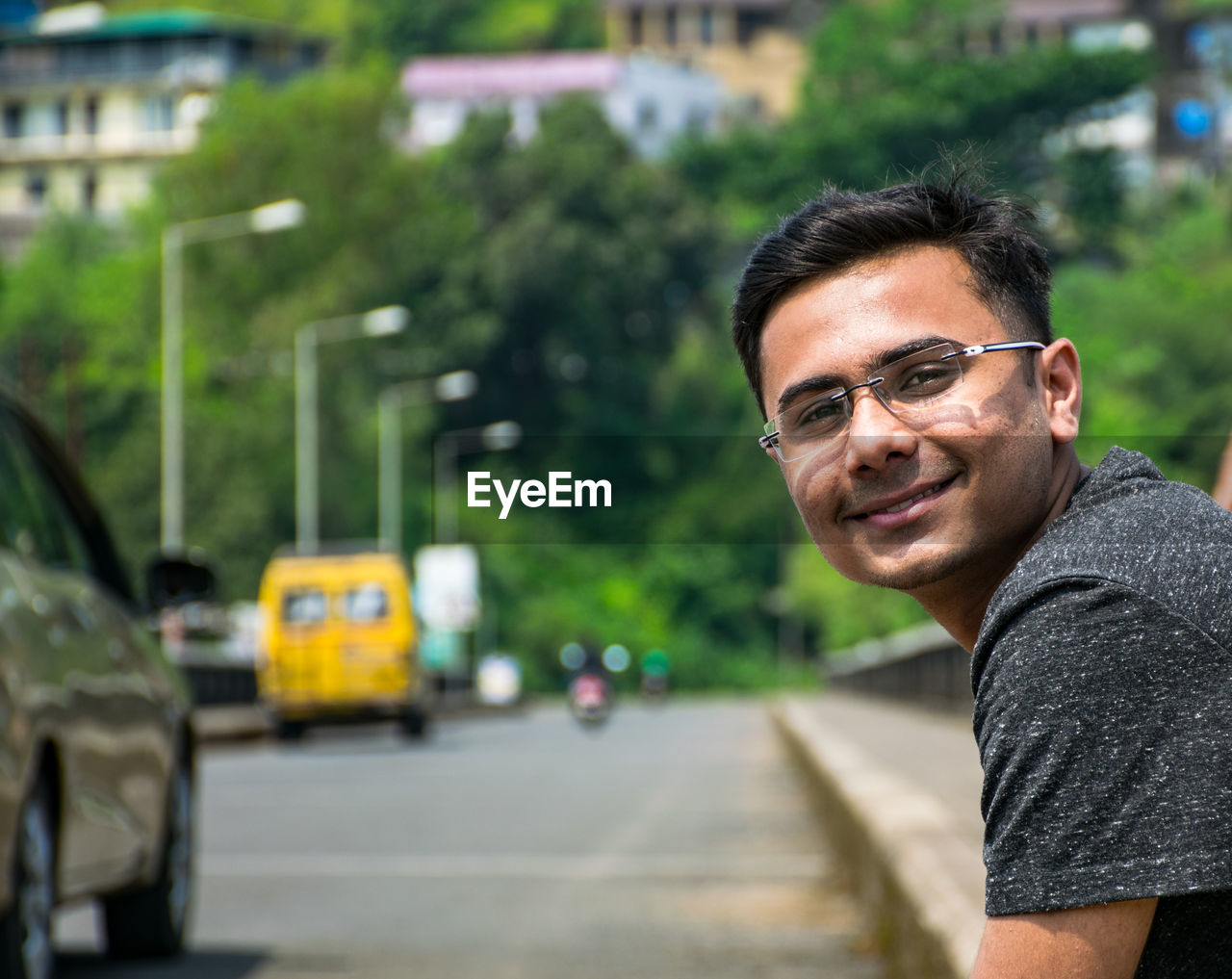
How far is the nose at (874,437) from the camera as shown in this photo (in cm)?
167

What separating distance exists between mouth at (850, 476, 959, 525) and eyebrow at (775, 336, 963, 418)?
9cm

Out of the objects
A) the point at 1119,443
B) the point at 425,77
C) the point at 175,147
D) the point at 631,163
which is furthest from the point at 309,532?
the point at 425,77

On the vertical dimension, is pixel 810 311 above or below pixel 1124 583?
above

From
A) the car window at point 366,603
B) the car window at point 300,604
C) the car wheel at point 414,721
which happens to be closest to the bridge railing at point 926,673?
the car wheel at point 414,721

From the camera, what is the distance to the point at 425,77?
139625 mm

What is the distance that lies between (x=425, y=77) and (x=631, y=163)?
47.8 metres

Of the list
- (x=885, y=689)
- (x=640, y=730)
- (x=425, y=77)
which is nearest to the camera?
(x=640, y=730)

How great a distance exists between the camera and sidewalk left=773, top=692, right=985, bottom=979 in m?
5.48

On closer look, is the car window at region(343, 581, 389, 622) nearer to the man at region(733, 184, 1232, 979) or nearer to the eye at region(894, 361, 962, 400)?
the man at region(733, 184, 1232, 979)

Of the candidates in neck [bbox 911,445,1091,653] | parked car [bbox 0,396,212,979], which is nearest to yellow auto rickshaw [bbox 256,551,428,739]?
parked car [bbox 0,396,212,979]

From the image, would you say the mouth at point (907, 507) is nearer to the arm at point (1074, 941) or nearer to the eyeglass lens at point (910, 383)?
the eyeglass lens at point (910, 383)

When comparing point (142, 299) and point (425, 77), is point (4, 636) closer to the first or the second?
point (142, 299)

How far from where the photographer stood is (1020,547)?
1.83 metres

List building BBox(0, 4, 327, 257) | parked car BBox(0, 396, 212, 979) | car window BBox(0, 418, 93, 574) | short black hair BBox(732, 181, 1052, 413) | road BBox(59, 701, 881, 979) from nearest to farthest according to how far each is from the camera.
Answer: short black hair BBox(732, 181, 1052, 413), parked car BBox(0, 396, 212, 979), car window BBox(0, 418, 93, 574), road BBox(59, 701, 881, 979), building BBox(0, 4, 327, 257)
